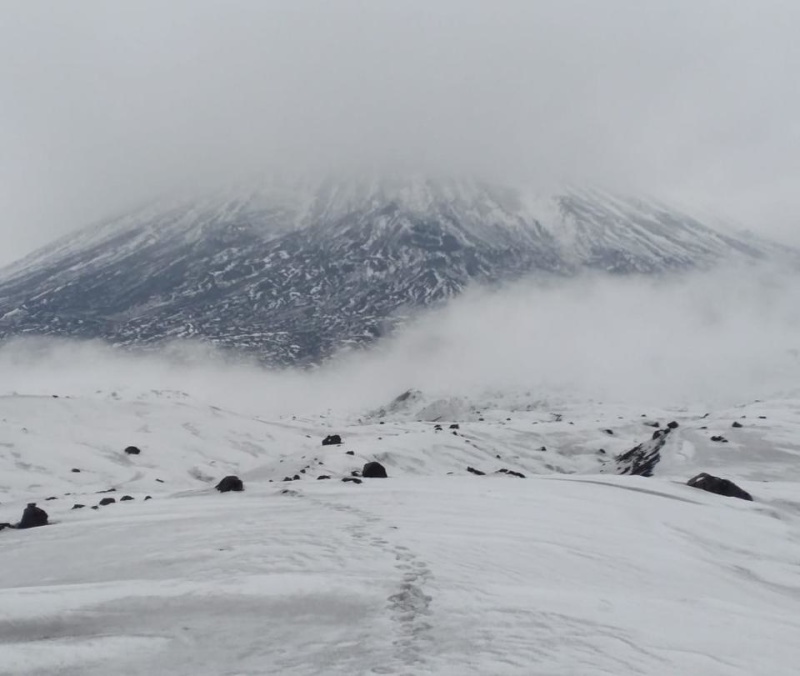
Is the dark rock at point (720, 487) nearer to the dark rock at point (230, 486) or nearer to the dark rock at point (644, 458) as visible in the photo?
the dark rock at point (230, 486)

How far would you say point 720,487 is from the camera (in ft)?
50.2

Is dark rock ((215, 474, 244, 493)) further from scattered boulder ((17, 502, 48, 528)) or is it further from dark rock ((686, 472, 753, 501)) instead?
dark rock ((686, 472, 753, 501))

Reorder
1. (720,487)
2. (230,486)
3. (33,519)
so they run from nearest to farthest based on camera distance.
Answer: (33,519)
(720,487)
(230,486)

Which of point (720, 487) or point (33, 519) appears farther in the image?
point (720, 487)

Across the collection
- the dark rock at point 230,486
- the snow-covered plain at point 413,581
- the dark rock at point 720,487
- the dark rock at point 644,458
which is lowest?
the dark rock at point 644,458

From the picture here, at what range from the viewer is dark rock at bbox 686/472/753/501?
15.0 metres

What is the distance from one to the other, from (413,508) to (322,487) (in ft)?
13.4

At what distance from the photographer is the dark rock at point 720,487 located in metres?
15.0

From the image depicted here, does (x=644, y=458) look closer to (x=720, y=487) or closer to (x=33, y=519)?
(x=720, y=487)

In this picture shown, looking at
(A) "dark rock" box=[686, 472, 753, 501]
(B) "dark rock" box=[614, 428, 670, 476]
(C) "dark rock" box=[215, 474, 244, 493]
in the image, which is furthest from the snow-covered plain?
(B) "dark rock" box=[614, 428, 670, 476]

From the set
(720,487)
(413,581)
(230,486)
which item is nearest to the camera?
(413,581)

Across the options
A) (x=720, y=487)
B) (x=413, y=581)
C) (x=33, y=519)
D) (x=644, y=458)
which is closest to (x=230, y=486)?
(x=33, y=519)

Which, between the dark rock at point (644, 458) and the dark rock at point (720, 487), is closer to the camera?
the dark rock at point (720, 487)

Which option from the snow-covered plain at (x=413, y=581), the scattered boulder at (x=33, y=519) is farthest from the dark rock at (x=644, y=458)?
the scattered boulder at (x=33, y=519)
